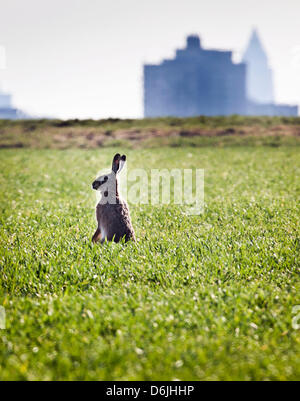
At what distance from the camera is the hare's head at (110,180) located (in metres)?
5.14

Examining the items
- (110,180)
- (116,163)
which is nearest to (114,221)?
(110,180)

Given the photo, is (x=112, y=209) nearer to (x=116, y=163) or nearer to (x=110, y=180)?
(x=110, y=180)

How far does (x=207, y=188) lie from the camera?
12.5m

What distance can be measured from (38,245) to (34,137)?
2610 centimetres

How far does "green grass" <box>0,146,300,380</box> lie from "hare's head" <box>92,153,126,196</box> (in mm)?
1005

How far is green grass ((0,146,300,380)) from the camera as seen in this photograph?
3180mm

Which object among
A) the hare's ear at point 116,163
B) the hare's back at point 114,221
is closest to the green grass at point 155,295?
the hare's back at point 114,221

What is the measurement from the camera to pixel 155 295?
4.38m

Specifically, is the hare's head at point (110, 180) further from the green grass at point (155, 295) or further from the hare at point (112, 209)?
the green grass at point (155, 295)

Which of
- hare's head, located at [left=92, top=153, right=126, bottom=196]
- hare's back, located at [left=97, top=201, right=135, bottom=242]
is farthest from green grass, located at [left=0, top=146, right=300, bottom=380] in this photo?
hare's head, located at [left=92, top=153, right=126, bottom=196]

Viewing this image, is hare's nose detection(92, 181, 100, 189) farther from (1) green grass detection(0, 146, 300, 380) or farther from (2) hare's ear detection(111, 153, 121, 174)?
(1) green grass detection(0, 146, 300, 380)

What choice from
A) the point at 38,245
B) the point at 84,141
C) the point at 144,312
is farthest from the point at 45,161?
the point at 144,312

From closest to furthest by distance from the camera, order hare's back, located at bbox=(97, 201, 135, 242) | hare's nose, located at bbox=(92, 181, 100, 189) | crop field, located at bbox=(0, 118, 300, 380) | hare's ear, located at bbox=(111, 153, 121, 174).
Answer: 1. crop field, located at bbox=(0, 118, 300, 380)
2. hare's ear, located at bbox=(111, 153, 121, 174)
3. hare's nose, located at bbox=(92, 181, 100, 189)
4. hare's back, located at bbox=(97, 201, 135, 242)

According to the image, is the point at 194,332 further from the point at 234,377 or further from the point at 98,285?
the point at 98,285
